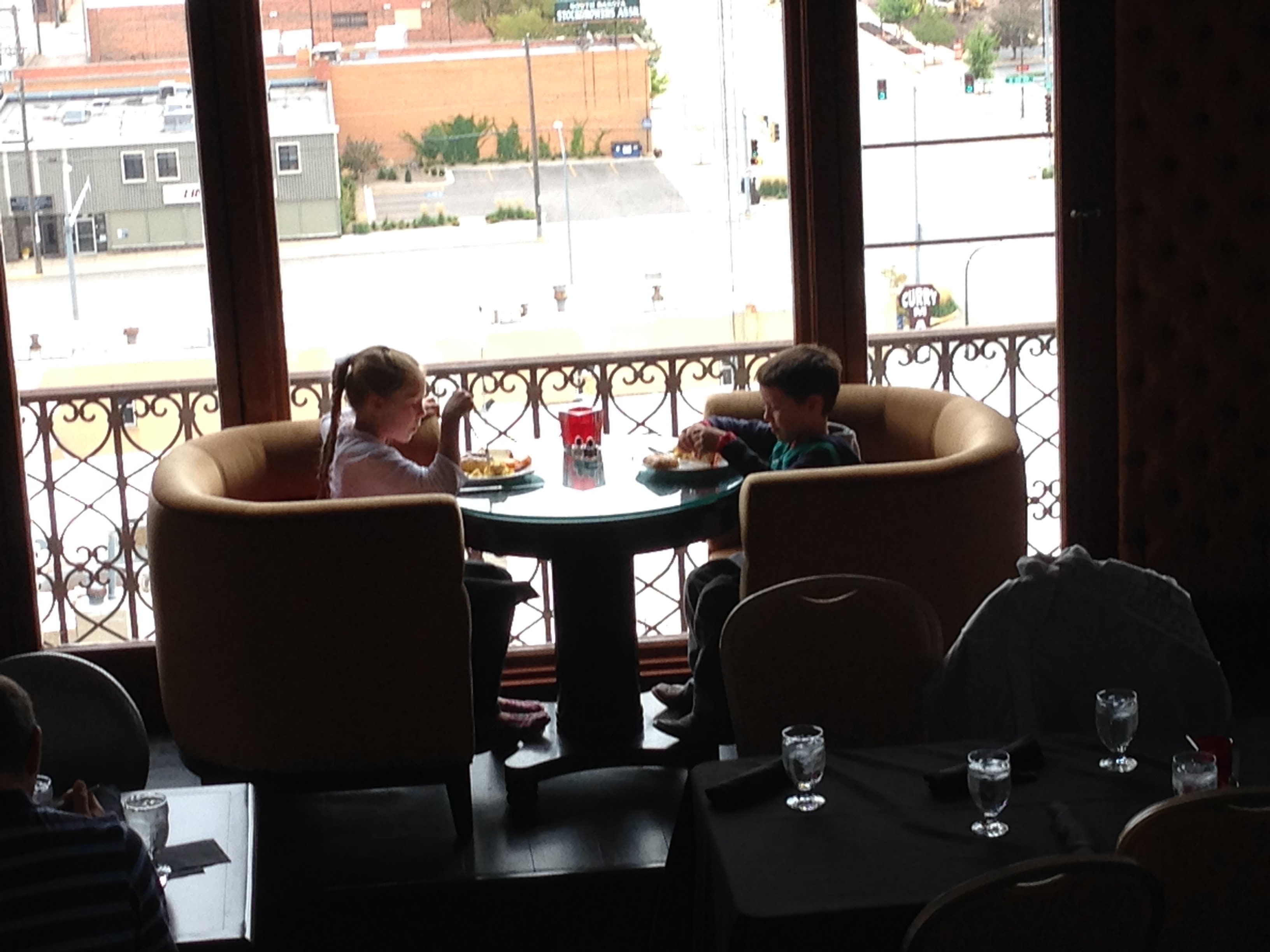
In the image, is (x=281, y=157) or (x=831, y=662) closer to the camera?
(x=831, y=662)

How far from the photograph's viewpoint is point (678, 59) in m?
5.11

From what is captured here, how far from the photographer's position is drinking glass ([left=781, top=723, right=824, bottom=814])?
108 inches

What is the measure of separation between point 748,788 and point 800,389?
169cm

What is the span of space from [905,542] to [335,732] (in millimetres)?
1456

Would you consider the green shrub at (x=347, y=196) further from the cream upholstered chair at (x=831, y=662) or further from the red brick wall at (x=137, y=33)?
the cream upholstered chair at (x=831, y=662)

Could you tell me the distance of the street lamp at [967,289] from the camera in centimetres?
532

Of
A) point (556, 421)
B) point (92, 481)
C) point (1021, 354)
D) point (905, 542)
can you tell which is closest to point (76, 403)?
point (92, 481)

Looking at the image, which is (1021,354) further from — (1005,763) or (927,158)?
(1005,763)

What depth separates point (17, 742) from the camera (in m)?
2.26

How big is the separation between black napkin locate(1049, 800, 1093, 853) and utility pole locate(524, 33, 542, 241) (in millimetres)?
2921

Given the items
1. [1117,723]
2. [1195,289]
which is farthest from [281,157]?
[1117,723]

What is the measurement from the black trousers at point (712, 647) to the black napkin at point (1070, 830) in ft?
5.27

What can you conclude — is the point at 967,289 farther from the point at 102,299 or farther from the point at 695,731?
the point at 102,299

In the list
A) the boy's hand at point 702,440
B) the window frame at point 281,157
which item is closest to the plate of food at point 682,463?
the boy's hand at point 702,440
